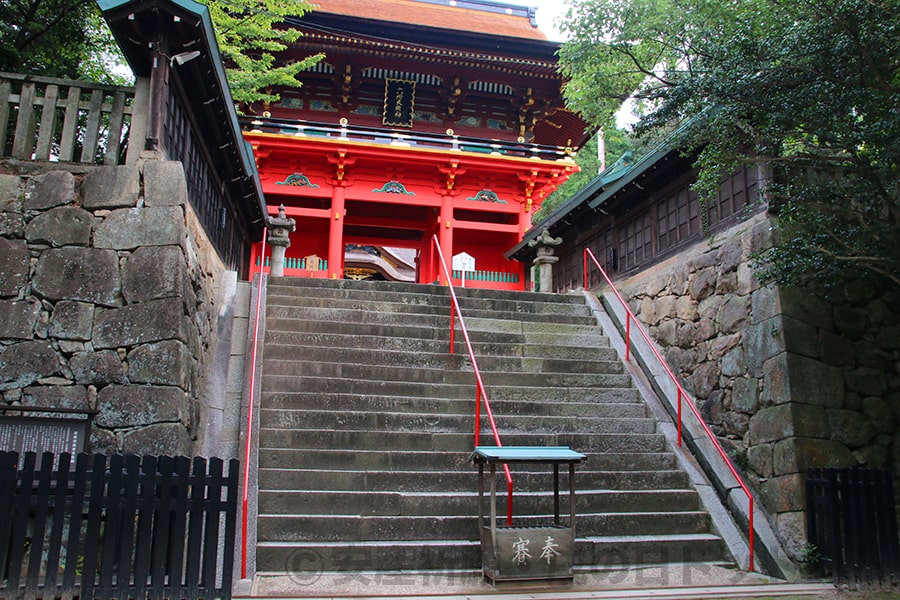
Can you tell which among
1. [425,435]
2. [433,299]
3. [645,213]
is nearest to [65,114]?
[425,435]

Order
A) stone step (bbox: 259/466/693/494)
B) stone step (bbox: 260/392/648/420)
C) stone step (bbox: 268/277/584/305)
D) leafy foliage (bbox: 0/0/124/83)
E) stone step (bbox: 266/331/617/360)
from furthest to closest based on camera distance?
1. stone step (bbox: 268/277/584/305)
2. stone step (bbox: 266/331/617/360)
3. leafy foliage (bbox: 0/0/124/83)
4. stone step (bbox: 260/392/648/420)
5. stone step (bbox: 259/466/693/494)

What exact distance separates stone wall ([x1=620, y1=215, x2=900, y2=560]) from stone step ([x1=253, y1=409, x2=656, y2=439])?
1.08m

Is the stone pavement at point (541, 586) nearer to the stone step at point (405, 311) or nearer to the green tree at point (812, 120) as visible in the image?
the green tree at point (812, 120)

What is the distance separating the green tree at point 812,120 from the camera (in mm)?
5342

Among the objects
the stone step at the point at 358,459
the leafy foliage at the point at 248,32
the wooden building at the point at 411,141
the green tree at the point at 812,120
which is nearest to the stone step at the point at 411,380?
the stone step at the point at 358,459

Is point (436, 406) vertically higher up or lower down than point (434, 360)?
lower down

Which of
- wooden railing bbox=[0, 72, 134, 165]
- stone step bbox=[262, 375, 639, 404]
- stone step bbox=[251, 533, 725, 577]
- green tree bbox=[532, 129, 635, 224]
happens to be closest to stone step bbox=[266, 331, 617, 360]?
stone step bbox=[262, 375, 639, 404]

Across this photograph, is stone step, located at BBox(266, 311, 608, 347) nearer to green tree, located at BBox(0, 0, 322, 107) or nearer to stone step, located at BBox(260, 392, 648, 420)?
stone step, located at BBox(260, 392, 648, 420)

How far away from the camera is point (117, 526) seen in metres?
4.31

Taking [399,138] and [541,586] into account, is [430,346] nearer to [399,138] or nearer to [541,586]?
[541,586]

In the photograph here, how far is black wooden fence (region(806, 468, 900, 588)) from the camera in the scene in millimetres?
5453

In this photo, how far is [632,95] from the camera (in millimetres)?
10266

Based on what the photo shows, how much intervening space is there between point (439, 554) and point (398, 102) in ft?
49.1

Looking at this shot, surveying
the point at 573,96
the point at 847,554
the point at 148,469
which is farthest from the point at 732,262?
the point at 148,469
